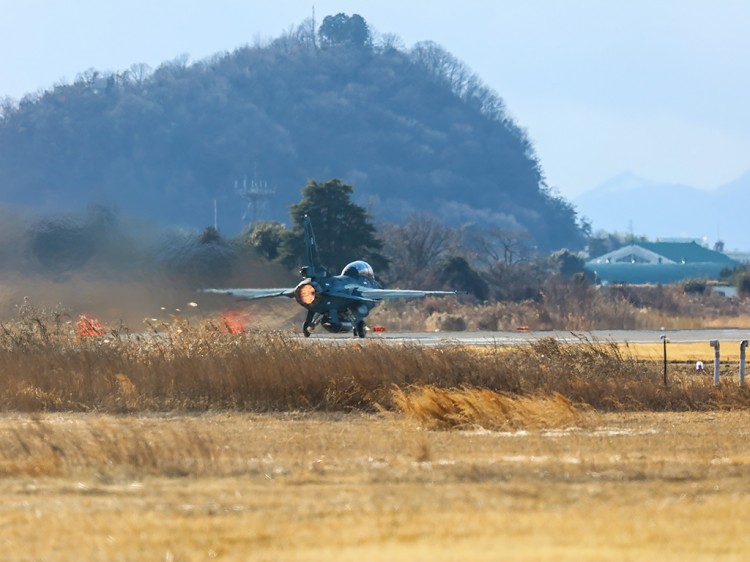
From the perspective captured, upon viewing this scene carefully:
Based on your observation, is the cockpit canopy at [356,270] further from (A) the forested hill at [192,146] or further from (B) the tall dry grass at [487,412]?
(B) the tall dry grass at [487,412]

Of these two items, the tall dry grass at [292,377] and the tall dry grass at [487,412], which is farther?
the tall dry grass at [292,377]

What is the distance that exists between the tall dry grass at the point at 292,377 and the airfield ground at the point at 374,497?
6.72 m

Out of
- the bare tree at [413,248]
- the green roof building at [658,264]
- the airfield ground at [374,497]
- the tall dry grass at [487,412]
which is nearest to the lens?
the airfield ground at [374,497]

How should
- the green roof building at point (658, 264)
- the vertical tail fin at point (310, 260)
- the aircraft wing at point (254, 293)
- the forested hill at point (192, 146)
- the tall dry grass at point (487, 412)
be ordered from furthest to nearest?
the green roof building at point (658, 264) < the forested hill at point (192, 146) < the vertical tail fin at point (310, 260) < the aircraft wing at point (254, 293) < the tall dry grass at point (487, 412)

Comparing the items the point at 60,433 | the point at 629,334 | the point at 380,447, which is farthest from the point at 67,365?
the point at 629,334

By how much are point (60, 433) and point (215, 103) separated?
386 feet

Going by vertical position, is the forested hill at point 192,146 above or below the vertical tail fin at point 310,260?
above

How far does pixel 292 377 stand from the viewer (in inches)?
1108

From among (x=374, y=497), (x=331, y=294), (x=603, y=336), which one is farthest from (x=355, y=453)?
(x=603, y=336)

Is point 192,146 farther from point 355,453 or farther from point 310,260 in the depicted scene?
point 355,453

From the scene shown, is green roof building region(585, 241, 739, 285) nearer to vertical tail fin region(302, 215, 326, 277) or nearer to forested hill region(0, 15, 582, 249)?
forested hill region(0, 15, 582, 249)

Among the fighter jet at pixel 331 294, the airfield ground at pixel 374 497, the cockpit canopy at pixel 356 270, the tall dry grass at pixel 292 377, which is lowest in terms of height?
the airfield ground at pixel 374 497

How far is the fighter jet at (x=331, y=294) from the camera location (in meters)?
52.2

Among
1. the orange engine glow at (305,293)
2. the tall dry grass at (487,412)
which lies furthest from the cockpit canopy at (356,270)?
the tall dry grass at (487,412)
